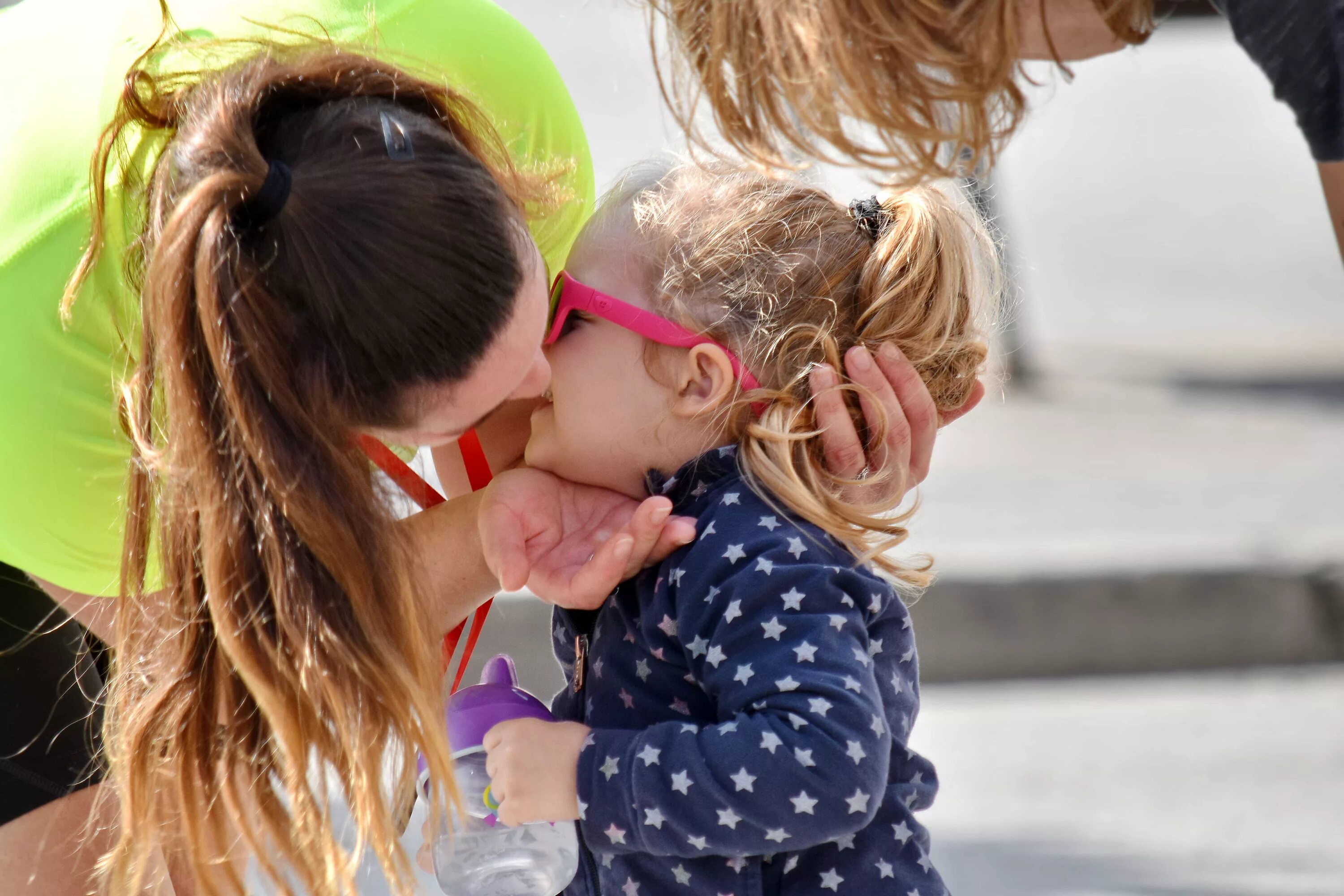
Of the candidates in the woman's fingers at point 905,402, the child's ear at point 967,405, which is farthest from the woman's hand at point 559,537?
the child's ear at point 967,405

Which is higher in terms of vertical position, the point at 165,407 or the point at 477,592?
the point at 165,407

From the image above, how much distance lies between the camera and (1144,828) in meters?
2.53

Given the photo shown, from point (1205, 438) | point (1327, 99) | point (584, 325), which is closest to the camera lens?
point (1327, 99)

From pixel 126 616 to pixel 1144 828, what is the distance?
6.22ft

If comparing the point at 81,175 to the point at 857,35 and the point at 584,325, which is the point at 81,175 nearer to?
the point at 584,325

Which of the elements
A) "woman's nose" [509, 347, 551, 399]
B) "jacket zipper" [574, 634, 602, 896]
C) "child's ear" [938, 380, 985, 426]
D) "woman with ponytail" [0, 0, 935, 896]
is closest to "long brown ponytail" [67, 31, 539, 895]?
"woman with ponytail" [0, 0, 935, 896]

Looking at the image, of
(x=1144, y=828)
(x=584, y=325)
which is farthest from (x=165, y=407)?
(x=1144, y=828)

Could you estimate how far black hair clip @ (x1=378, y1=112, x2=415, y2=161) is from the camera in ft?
3.82

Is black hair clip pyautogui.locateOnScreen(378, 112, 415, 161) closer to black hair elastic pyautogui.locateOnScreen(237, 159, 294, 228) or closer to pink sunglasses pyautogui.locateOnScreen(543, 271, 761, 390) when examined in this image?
black hair elastic pyautogui.locateOnScreen(237, 159, 294, 228)

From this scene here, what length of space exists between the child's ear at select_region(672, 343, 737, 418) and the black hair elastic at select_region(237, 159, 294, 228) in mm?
475

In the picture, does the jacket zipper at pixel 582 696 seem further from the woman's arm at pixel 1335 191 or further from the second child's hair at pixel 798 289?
the woman's arm at pixel 1335 191

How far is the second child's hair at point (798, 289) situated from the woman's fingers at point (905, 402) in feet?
0.11

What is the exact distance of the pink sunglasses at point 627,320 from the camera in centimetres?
147

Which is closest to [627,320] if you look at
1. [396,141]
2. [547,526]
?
[547,526]
